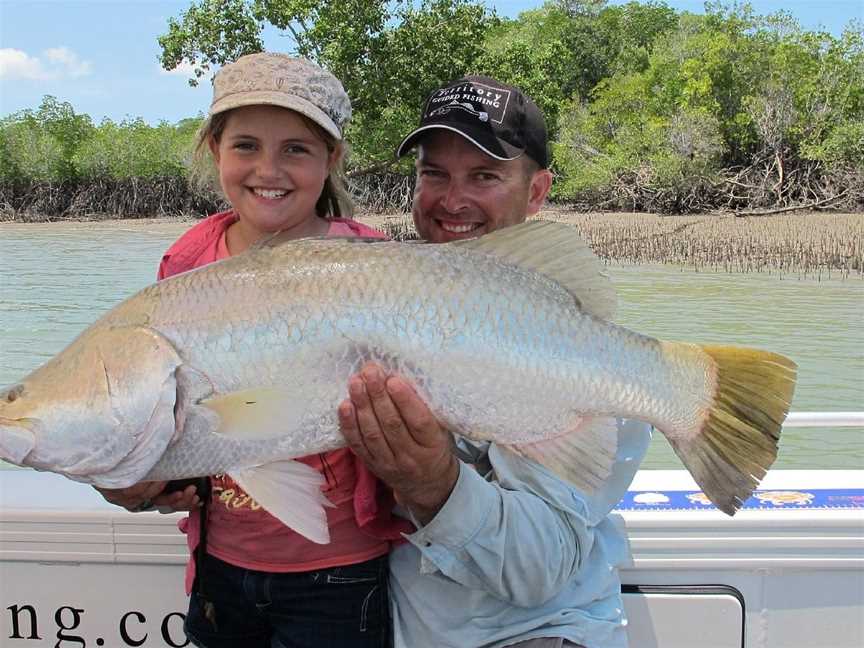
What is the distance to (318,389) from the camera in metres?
1.74

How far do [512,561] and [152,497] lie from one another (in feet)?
2.86

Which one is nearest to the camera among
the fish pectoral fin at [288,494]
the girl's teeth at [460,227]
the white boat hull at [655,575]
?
the fish pectoral fin at [288,494]

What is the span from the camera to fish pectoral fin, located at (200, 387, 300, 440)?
5.58ft

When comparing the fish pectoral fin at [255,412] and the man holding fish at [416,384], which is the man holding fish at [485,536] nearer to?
the man holding fish at [416,384]

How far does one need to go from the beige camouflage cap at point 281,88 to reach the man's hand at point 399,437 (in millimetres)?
935

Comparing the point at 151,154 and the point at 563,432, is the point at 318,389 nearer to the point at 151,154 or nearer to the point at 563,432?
the point at 563,432

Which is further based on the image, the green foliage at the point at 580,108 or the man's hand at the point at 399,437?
the green foliage at the point at 580,108

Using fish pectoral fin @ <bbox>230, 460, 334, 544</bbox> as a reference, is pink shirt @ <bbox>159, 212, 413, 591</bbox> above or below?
below

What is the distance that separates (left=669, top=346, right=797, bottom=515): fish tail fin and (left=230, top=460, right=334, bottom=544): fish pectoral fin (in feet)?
2.60

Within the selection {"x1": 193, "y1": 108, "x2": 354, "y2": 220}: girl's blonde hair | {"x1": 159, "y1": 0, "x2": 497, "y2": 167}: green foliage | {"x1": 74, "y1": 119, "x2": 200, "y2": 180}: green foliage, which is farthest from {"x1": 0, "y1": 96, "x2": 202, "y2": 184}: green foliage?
{"x1": 193, "y1": 108, "x2": 354, "y2": 220}: girl's blonde hair

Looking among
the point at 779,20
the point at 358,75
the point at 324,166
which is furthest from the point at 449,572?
the point at 779,20

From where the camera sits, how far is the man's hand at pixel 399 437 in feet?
5.61

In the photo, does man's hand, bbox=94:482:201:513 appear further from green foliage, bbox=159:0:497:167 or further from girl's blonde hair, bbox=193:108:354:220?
green foliage, bbox=159:0:497:167

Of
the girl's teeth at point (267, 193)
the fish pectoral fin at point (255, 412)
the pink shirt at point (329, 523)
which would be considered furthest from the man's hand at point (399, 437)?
the girl's teeth at point (267, 193)
